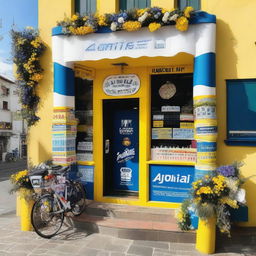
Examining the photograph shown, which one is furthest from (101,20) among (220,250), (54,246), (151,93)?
(220,250)

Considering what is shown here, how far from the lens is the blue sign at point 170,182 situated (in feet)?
19.8

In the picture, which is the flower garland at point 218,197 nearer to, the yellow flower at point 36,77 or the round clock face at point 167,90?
the round clock face at point 167,90

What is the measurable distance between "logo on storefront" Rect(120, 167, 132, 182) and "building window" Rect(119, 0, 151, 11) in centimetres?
366

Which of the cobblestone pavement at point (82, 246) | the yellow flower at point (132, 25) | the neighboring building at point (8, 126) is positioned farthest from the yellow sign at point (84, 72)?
the neighboring building at point (8, 126)

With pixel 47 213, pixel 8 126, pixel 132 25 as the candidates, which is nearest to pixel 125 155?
pixel 47 213

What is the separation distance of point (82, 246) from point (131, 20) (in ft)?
13.9

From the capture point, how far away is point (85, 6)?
6.26 metres

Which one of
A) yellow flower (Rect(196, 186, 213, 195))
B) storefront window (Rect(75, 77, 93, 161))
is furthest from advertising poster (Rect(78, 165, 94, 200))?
yellow flower (Rect(196, 186, 213, 195))

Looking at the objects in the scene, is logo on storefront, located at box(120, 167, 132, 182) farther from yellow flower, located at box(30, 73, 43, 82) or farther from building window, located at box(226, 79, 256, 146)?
yellow flower, located at box(30, 73, 43, 82)

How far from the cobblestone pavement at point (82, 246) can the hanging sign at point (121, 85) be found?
306cm

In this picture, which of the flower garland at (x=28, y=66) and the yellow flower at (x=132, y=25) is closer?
the yellow flower at (x=132, y=25)

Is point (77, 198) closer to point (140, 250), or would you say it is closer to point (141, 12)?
point (140, 250)

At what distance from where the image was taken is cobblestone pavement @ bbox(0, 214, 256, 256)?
15.0 ft

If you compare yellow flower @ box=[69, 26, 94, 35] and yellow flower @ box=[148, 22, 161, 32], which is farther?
yellow flower @ box=[69, 26, 94, 35]
